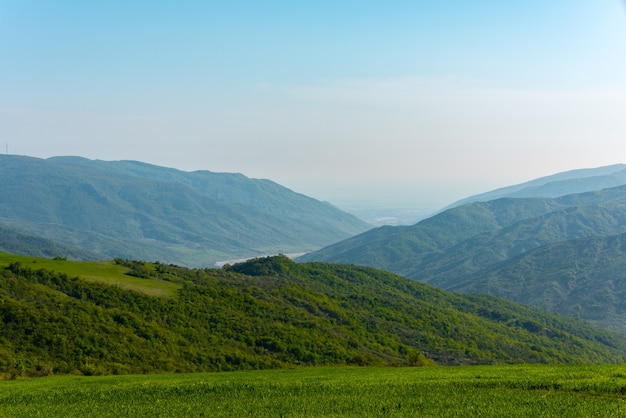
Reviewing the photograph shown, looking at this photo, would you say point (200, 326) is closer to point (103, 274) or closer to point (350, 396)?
point (103, 274)

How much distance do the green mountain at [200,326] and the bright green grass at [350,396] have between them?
22354mm

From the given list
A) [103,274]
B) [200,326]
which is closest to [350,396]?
[200,326]

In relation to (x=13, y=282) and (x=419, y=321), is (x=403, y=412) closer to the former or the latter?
(x=13, y=282)

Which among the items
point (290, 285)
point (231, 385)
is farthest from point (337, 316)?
point (231, 385)

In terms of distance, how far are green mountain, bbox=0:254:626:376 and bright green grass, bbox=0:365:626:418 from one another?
22354mm

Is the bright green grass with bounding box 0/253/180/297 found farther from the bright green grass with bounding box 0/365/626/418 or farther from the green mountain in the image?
the bright green grass with bounding box 0/365/626/418

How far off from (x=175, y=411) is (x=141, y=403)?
463 cm

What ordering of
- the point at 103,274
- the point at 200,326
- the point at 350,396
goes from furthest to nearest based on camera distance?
the point at 103,274 < the point at 200,326 < the point at 350,396

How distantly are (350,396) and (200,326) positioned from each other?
5839 centimetres

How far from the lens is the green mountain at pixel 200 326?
67.4 meters

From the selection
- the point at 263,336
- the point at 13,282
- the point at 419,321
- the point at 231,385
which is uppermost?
the point at 13,282

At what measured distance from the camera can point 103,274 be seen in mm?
102062

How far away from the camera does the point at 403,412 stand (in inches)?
1220

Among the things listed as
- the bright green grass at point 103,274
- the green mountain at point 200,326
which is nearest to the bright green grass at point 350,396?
the green mountain at point 200,326
